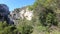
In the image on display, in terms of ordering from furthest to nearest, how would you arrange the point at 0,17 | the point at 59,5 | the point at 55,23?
1. the point at 0,17
2. the point at 55,23
3. the point at 59,5

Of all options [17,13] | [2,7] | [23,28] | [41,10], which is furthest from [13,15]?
[41,10]

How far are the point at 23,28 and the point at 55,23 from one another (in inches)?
361

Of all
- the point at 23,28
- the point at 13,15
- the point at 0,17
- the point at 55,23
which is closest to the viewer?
the point at 55,23

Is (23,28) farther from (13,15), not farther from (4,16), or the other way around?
(13,15)

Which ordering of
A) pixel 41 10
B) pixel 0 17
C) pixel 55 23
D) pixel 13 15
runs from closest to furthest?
pixel 55 23, pixel 41 10, pixel 0 17, pixel 13 15

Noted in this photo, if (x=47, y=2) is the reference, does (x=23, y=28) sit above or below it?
below


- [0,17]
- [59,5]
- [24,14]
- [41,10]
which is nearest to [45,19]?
[41,10]

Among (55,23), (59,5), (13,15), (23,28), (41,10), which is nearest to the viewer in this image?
(59,5)

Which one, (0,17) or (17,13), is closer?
(0,17)

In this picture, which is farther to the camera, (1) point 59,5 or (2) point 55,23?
(2) point 55,23

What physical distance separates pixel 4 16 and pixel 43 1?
13067mm

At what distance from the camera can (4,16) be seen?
46781mm

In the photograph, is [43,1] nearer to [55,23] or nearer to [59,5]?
[55,23]

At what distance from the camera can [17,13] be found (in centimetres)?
7975
